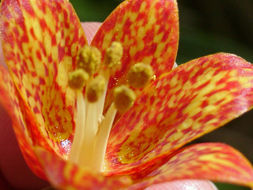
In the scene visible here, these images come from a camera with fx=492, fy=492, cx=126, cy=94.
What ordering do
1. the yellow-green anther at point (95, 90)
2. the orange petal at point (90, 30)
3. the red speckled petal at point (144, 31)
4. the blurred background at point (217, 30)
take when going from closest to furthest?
the yellow-green anther at point (95, 90), the red speckled petal at point (144, 31), the orange petal at point (90, 30), the blurred background at point (217, 30)

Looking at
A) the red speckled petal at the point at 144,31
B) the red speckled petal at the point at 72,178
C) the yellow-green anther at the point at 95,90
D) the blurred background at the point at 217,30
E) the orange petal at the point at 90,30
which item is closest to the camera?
the red speckled petal at the point at 72,178

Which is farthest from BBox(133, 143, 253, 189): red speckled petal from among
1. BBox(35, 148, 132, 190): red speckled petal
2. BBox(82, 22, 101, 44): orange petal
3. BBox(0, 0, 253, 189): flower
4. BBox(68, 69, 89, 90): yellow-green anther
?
BBox(82, 22, 101, 44): orange petal

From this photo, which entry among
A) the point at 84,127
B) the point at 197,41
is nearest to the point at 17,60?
the point at 84,127

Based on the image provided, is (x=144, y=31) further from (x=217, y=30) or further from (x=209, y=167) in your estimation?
(x=217, y=30)

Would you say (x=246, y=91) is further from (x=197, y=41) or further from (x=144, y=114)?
(x=197, y=41)

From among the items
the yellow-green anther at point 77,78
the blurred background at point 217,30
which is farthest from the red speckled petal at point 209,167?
the blurred background at point 217,30

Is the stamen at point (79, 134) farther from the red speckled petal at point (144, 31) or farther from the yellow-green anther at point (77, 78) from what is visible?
the red speckled petal at point (144, 31)

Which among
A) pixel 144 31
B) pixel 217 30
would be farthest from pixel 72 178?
pixel 217 30

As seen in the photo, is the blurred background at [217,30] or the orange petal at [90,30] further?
the blurred background at [217,30]
